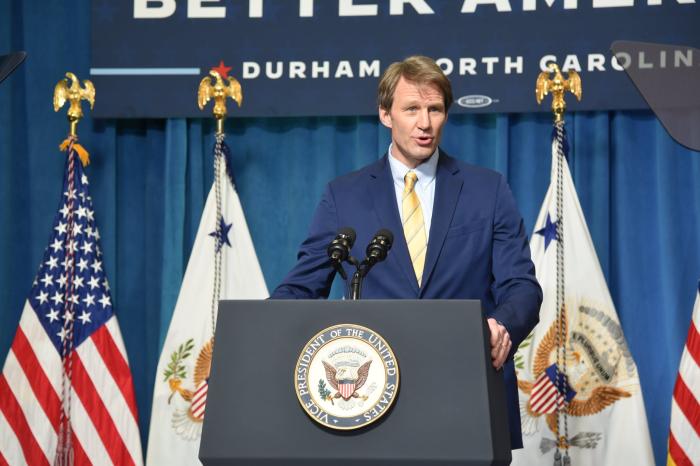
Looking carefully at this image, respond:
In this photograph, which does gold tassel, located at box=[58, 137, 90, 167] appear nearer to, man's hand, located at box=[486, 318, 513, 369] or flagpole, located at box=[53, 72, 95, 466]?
flagpole, located at box=[53, 72, 95, 466]

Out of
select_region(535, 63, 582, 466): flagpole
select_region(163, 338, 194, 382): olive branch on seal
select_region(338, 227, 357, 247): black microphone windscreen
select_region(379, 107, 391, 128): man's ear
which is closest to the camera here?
select_region(338, 227, 357, 247): black microphone windscreen

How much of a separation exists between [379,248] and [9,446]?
3.01 metres

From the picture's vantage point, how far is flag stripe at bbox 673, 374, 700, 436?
4070 mm

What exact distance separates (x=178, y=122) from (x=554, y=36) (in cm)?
186

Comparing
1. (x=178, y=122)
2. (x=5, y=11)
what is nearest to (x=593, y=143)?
(x=178, y=122)

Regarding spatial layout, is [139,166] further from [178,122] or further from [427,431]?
[427,431]

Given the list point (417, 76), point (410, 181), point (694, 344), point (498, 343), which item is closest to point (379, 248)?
point (498, 343)

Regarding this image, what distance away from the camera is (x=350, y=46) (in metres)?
4.89

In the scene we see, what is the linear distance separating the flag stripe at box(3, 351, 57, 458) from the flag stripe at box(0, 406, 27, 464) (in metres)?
0.08

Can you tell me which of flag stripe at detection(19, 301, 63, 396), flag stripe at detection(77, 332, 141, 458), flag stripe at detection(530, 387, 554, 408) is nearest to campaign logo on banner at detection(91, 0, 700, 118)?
flag stripe at detection(19, 301, 63, 396)

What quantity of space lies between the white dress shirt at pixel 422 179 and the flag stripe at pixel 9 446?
259cm

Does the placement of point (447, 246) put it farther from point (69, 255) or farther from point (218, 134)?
point (69, 255)

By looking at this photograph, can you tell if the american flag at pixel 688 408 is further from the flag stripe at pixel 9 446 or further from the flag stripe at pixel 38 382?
the flag stripe at pixel 9 446

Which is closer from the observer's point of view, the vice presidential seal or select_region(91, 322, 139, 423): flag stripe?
the vice presidential seal
